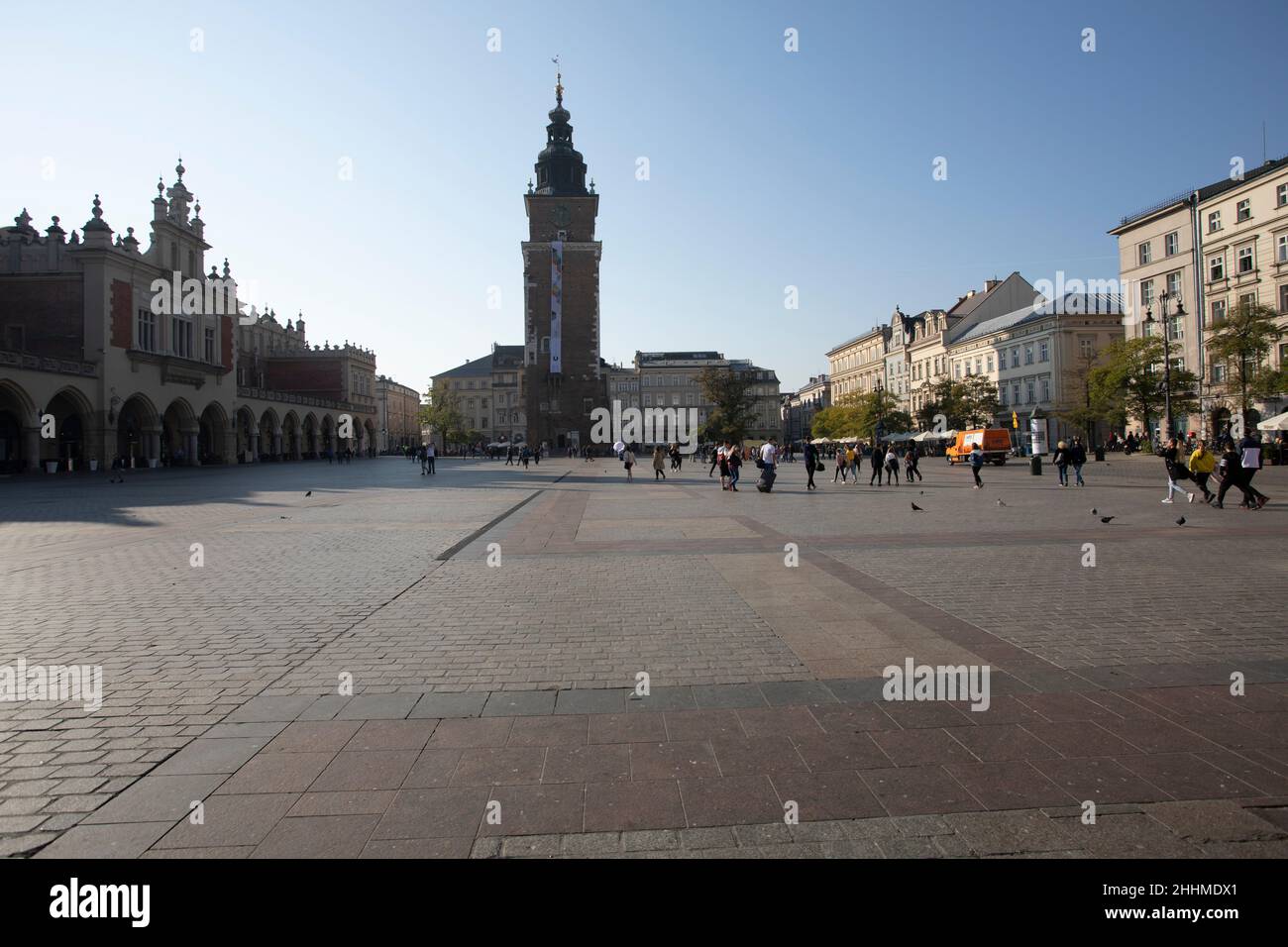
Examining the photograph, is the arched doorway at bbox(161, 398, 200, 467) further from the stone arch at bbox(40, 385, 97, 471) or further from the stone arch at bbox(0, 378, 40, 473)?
the stone arch at bbox(0, 378, 40, 473)

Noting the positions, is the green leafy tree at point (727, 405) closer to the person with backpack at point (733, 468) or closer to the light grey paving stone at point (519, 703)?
the person with backpack at point (733, 468)

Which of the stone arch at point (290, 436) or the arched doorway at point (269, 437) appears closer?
the arched doorway at point (269, 437)

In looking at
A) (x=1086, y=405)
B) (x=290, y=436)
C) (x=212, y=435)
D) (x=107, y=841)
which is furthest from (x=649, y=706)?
(x=290, y=436)

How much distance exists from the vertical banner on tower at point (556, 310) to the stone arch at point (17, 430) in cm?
5300

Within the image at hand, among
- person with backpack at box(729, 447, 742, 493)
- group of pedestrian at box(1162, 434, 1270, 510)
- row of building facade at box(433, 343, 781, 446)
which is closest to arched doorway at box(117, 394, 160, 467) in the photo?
person with backpack at box(729, 447, 742, 493)

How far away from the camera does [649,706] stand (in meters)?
4.64

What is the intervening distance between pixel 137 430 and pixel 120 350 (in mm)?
6738

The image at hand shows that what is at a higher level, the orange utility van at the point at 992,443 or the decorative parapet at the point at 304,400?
the decorative parapet at the point at 304,400

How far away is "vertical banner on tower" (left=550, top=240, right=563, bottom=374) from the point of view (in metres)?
87.1

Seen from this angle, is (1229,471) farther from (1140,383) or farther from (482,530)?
(1140,383)

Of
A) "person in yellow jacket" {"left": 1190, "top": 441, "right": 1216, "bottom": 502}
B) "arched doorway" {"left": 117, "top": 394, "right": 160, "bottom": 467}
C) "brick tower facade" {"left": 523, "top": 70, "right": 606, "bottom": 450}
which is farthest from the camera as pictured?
"brick tower facade" {"left": 523, "top": 70, "right": 606, "bottom": 450}

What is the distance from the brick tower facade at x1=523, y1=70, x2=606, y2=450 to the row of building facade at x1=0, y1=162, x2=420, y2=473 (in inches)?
1245

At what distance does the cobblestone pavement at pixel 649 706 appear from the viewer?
3160mm

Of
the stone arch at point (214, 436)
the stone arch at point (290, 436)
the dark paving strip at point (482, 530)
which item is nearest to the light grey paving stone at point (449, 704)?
the dark paving strip at point (482, 530)
